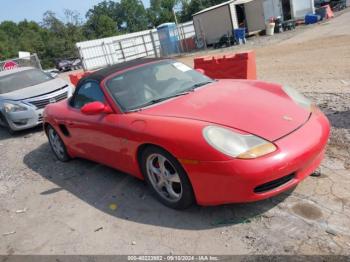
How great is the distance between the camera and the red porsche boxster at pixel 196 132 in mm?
3164

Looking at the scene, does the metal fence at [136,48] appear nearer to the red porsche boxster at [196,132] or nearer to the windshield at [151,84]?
the windshield at [151,84]

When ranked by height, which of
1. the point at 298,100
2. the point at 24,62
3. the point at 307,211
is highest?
the point at 24,62

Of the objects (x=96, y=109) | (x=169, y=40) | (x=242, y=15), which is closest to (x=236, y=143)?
(x=96, y=109)

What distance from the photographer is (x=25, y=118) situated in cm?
872

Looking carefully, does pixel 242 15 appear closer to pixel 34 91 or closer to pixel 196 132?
pixel 34 91

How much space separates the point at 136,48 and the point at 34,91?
24663 mm

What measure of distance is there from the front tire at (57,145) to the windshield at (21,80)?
4.08 metres

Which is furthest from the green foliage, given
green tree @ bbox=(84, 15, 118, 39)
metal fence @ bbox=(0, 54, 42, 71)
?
metal fence @ bbox=(0, 54, 42, 71)

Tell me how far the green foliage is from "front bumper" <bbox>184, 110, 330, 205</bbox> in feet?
180

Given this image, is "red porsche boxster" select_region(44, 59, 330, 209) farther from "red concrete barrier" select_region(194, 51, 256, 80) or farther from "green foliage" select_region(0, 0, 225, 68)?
"green foliage" select_region(0, 0, 225, 68)

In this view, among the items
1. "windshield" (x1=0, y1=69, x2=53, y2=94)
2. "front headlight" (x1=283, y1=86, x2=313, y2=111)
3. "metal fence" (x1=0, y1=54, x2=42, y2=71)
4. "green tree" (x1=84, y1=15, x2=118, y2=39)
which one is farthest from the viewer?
"green tree" (x1=84, y1=15, x2=118, y2=39)

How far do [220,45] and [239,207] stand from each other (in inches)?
963

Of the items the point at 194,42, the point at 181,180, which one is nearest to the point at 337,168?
the point at 181,180

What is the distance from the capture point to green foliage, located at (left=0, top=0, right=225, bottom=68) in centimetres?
6091
